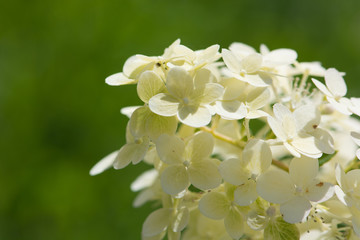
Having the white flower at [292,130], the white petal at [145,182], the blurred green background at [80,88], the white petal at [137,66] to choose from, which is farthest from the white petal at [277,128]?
the blurred green background at [80,88]

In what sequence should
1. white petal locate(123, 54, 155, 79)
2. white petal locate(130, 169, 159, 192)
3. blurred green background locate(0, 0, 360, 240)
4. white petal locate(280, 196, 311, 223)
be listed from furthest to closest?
blurred green background locate(0, 0, 360, 240) → white petal locate(130, 169, 159, 192) → white petal locate(123, 54, 155, 79) → white petal locate(280, 196, 311, 223)

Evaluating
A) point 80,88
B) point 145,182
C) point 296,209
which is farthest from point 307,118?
point 80,88

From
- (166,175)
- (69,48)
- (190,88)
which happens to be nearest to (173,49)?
(190,88)

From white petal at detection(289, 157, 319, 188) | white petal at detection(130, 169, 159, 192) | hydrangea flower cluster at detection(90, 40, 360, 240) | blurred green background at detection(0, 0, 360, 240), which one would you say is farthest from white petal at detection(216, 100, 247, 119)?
blurred green background at detection(0, 0, 360, 240)

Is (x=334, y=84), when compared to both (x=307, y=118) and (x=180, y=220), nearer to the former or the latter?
(x=307, y=118)

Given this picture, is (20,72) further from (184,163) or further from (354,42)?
(354,42)

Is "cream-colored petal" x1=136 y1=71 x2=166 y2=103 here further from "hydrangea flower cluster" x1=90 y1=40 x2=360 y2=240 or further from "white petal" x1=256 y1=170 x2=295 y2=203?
"white petal" x1=256 y1=170 x2=295 y2=203
